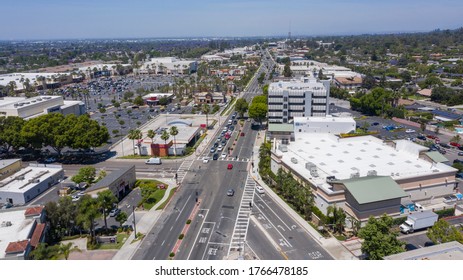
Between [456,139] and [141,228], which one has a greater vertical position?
[456,139]

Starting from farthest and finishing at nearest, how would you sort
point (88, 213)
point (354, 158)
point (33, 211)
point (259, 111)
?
point (259, 111)
point (354, 158)
point (33, 211)
point (88, 213)

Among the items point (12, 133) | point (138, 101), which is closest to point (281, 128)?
point (12, 133)

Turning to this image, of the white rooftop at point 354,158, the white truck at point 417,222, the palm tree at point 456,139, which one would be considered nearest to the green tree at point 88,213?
the white rooftop at point 354,158

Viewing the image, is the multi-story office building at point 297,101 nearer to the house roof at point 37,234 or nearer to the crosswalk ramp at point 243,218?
the crosswalk ramp at point 243,218

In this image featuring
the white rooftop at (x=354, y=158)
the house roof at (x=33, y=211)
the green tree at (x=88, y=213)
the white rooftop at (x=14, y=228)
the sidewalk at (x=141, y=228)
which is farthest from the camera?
the white rooftop at (x=354, y=158)

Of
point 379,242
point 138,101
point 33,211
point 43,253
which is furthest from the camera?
point 138,101

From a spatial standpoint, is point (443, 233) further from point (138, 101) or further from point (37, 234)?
point (138, 101)

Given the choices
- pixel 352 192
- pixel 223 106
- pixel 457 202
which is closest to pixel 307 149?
pixel 352 192

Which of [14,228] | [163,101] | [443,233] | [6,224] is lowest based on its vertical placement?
[14,228]
